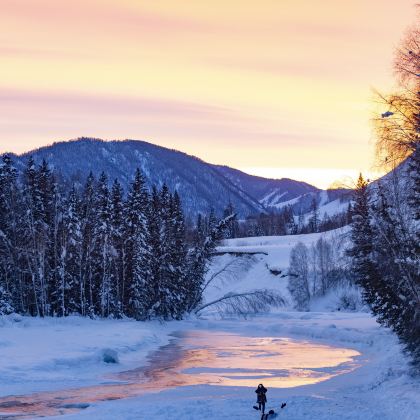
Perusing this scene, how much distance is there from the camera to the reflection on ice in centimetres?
1886

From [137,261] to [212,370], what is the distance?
28268 millimetres

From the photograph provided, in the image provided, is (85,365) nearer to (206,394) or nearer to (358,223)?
(206,394)

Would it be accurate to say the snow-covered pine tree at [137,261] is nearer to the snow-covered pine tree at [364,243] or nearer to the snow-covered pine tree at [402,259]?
the snow-covered pine tree at [364,243]

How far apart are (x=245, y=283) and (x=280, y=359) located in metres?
86.0

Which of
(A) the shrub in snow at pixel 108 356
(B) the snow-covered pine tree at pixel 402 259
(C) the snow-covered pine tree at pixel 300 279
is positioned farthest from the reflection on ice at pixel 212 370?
(C) the snow-covered pine tree at pixel 300 279

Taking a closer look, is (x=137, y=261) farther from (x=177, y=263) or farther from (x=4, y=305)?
(x=4, y=305)

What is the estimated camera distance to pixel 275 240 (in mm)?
153750

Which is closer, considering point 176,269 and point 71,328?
point 71,328

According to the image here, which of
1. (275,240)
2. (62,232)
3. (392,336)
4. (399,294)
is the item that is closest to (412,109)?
(399,294)

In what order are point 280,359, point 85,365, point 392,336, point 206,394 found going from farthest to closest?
point 392,336
point 280,359
point 85,365
point 206,394

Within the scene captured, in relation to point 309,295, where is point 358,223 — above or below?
above

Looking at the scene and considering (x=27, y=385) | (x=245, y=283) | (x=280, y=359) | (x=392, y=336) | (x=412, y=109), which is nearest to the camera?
(x=412, y=109)

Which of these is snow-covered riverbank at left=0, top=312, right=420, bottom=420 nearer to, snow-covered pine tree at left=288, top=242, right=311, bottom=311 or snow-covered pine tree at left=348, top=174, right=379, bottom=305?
snow-covered pine tree at left=348, top=174, right=379, bottom=305

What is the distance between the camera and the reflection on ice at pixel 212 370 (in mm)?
18859
